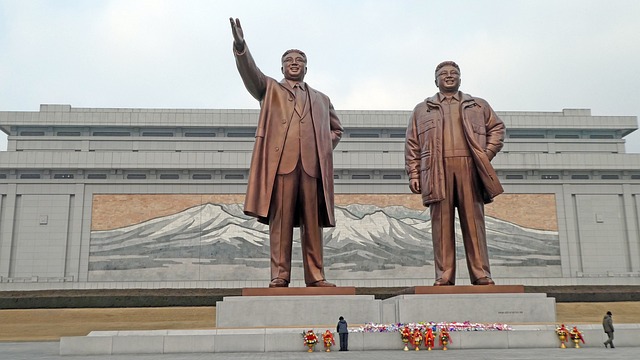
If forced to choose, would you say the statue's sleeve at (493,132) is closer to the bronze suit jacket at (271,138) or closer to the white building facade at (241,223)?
the bronze suit jacket at (271,138)

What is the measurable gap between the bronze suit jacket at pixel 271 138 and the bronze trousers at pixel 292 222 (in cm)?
13

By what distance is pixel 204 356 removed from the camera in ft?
19.5

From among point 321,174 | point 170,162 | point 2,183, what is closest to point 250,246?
point 170,162

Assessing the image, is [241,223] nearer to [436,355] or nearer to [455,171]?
[455,171]

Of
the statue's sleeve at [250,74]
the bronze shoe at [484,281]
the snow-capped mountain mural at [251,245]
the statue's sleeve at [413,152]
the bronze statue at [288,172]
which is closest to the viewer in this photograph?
the statue's sleeve at [250,74]

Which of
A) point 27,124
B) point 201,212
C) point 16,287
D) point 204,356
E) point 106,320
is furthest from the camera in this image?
point 27,124

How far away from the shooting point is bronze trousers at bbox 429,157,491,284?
25.7ft

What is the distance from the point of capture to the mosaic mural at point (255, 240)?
25.9m

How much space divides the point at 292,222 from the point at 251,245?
19.0 m

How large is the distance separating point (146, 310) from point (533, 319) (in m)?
14.5

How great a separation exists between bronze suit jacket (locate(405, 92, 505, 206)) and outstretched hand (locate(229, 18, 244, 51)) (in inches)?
109

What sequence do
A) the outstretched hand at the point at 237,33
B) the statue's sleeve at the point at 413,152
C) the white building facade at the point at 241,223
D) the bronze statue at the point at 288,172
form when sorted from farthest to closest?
1. the white building facade at the point at 241,223
2. the statue's sleeve at the point at 413,152
3. the bronze statue at the point at 288,172
4. the outstretched hand at the point at 237,33

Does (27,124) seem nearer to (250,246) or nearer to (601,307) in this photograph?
(250,246)

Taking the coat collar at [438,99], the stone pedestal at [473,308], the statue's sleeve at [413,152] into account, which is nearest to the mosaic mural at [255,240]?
the statue's sleeve at [413,152]
